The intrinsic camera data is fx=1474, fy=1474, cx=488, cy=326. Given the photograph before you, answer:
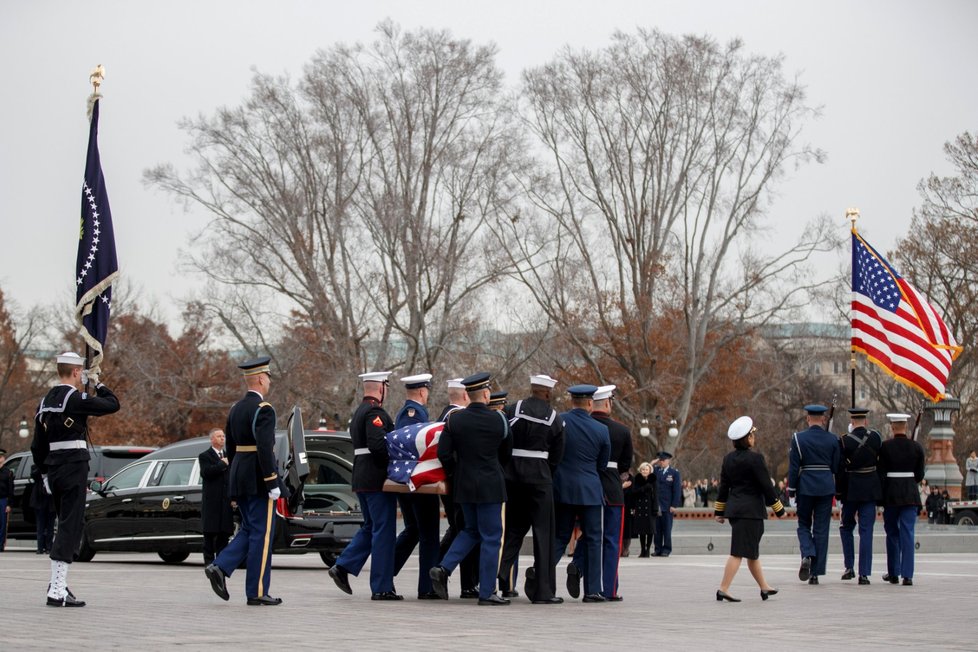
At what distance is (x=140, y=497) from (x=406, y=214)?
22.7 m

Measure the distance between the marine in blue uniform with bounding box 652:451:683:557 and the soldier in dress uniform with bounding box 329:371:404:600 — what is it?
10857 millimetres

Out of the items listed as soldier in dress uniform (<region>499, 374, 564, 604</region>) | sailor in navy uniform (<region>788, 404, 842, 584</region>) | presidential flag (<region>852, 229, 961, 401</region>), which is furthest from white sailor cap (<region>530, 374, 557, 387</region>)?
presidential flag (<region>852, 229, 961, 401</region>)

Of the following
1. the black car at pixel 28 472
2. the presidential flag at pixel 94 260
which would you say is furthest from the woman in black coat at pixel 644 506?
the presidential flag at pixel 94 260

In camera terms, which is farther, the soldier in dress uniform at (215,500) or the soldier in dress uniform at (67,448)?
the soldier in dress uniform at (215,500)

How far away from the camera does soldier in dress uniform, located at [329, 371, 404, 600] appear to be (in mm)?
12914

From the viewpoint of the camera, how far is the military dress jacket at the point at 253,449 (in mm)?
11766

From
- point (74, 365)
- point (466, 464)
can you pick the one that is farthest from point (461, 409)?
point (74, 365)

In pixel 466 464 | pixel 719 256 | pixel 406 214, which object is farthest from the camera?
pixel 719 256

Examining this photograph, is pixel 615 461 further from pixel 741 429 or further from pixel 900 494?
pixel 900 494

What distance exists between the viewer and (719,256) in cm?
4519

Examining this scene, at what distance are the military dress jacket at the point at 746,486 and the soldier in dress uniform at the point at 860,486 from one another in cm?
274

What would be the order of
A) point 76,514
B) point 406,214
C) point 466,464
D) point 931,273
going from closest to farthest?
point 76,514
point 466,464
point 406,214
point 931,273

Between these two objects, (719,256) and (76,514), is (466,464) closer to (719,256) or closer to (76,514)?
(76,514)

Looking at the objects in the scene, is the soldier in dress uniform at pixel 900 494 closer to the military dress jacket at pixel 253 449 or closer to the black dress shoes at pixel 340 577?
the black dress shoes at pixel 340 577
